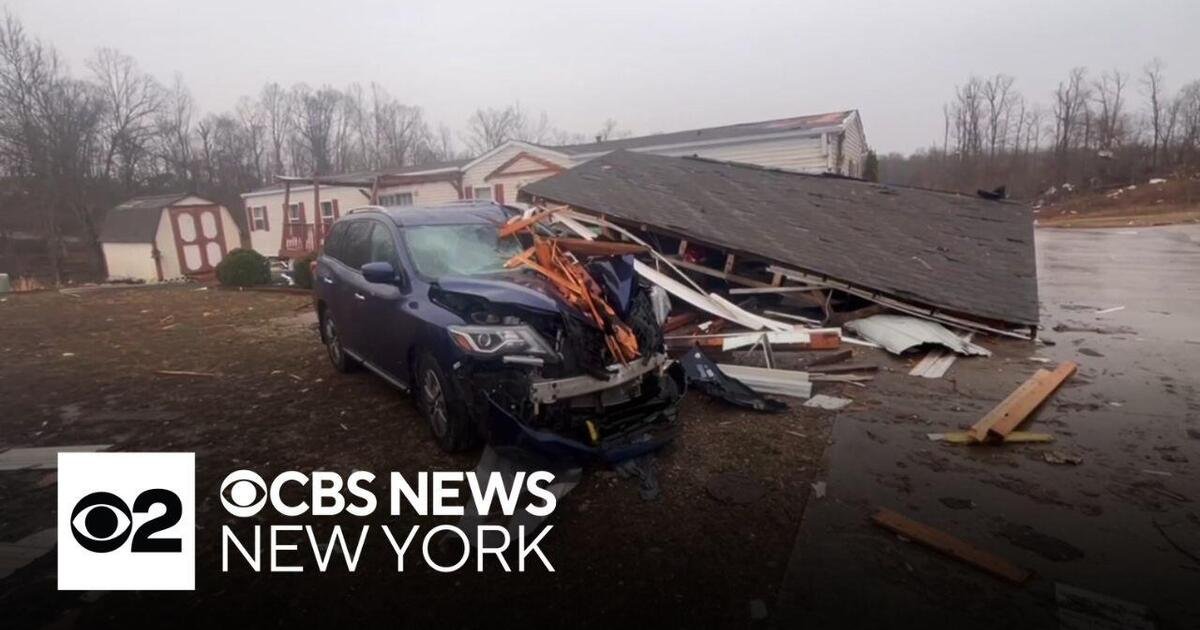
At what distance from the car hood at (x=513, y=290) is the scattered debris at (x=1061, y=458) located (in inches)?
136

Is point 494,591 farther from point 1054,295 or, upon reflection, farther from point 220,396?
point 1054,295

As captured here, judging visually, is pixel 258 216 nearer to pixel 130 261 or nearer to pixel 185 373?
pixel 130 261

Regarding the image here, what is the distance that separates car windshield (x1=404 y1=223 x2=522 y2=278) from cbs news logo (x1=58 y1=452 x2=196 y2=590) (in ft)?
7.26

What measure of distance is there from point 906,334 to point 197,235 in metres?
31.5

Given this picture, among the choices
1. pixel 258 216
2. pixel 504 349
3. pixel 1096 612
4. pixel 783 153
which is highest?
pixel 783 153

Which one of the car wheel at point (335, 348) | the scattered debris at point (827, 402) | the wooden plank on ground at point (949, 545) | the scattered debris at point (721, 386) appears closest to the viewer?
the wooden plank on ground at point (949, 545)

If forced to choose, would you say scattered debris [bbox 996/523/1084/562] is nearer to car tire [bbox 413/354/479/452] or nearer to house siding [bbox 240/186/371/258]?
car tire [bbox 413/354/479/452]

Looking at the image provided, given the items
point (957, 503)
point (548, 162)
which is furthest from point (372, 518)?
point (548, 162)

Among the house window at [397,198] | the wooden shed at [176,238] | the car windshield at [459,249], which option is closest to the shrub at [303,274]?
the house window at [397,198]

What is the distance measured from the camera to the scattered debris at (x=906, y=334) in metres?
7.22

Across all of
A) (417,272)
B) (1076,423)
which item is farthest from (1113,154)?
(417,272)

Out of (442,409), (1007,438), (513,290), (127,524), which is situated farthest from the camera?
(1007,438)

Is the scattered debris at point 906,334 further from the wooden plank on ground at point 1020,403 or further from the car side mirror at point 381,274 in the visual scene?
the car side mirror at point 381,274

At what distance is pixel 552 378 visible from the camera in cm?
390
